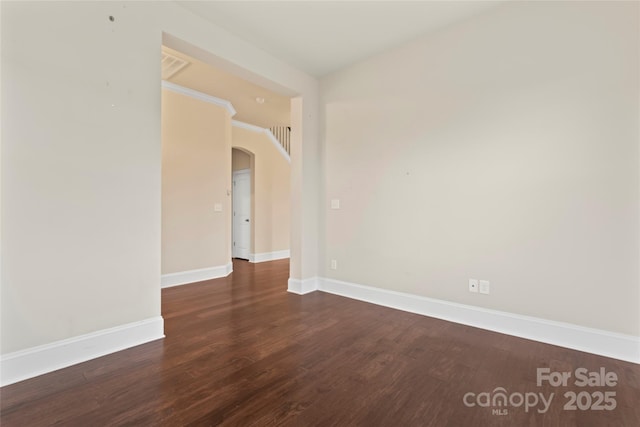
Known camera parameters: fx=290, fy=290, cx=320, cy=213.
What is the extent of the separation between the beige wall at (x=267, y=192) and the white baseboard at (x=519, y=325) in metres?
3.57

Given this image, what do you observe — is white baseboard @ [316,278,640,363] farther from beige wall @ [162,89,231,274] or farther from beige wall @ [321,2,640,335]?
beige wall @ [162,89,231,274]

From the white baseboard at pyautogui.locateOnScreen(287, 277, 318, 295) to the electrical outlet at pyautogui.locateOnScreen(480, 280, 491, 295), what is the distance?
2058mm

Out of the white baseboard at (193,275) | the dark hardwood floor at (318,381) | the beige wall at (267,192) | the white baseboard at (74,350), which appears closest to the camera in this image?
the dark hardwood floor at (318,381)

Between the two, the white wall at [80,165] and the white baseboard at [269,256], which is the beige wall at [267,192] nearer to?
the white baseboard at [269,256]

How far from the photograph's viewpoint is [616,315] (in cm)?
214

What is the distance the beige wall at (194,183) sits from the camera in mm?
4297

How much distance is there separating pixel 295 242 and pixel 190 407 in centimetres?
245

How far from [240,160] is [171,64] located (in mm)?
3368

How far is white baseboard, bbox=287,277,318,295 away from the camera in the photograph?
12.5ft

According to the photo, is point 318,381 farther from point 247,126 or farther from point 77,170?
point 247,126

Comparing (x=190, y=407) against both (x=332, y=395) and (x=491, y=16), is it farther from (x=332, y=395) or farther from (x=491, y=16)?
(x=491, y=16)

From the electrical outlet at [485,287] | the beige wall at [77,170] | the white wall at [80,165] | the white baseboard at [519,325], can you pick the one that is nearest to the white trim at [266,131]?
the white wall at [80,165]

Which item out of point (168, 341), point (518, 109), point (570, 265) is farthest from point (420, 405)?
point (518, 109)

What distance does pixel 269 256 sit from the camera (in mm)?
6684
